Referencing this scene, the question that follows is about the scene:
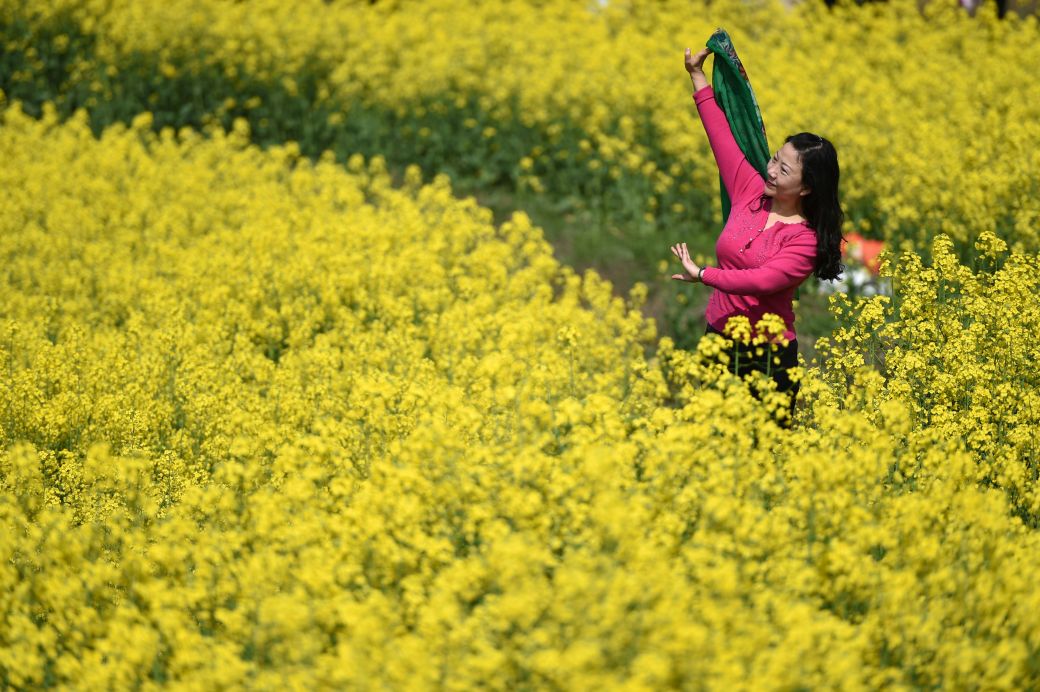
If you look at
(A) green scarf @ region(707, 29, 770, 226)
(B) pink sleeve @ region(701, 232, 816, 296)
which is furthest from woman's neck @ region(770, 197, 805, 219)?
(A) green scarf @ region(707, 29, 770, 226)

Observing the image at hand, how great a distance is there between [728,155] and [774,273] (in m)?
0.82

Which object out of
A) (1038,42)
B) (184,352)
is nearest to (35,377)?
(184,352)

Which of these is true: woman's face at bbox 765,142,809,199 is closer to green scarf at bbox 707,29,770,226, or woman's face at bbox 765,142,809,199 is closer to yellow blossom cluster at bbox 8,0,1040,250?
green scarf at bbox 707,29,770,226

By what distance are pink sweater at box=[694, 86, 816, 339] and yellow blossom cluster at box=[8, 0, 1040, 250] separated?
3.11 m

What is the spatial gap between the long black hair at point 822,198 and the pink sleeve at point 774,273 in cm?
6

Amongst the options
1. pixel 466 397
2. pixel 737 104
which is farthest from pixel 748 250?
pixel 466 397

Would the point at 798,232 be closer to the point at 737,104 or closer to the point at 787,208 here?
the point at 787,208

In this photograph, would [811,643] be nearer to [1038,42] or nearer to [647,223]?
[647,223]

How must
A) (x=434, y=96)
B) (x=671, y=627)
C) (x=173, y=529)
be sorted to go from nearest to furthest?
(x=671, y=627) → (x=173, y=529) → (x=434, y=96)

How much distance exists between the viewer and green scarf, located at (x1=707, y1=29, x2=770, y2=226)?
543 cm

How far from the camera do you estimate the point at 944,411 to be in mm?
5023

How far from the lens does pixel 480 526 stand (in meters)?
4.01

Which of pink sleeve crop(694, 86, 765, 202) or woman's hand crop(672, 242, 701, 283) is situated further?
pink sleeve crop(694, 86, 765, 202)

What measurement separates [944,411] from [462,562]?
249 cm
